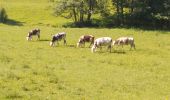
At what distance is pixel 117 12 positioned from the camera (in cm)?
6500

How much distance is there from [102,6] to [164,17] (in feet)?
39.8

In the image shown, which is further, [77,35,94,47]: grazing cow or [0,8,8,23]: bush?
[0,8,8,23]: bush

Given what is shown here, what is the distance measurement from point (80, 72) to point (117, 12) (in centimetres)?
4180

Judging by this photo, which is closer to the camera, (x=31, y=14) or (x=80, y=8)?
(x=80, y=8)

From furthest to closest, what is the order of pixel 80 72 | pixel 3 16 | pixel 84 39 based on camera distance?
pixel 3 16, pixel 84 39, pixel 80 72

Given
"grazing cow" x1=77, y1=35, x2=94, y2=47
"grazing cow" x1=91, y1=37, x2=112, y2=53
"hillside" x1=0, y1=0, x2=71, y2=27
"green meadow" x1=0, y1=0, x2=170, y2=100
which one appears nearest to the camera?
"green meadow" x1=0, y1=0, x2=170, y2=100

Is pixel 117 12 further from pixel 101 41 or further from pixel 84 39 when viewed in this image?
pixel 101 41

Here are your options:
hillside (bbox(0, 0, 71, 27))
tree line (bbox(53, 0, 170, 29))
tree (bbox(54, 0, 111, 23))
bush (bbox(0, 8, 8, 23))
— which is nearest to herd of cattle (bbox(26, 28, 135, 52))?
tree line (bbox(53, 0, 170, 29))

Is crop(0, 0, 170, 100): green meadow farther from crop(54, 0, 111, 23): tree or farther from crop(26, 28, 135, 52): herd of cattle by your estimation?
crop(54, 0, 111, 23): tree

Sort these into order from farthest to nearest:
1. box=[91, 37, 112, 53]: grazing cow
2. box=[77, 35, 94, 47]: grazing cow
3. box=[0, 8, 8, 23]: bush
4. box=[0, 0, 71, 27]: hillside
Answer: box=[0, 8, 8, 23]: bush
box=[0, 0, 71, 27]: hillside
box=[77, 35, 94, 47]: grazing cow
box=[91, 37, 112, 53]: grazing cow

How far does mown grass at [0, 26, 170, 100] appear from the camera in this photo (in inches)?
748

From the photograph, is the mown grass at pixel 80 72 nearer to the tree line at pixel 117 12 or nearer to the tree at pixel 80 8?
the tree line at pixel 117 12

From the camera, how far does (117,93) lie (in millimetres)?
19344

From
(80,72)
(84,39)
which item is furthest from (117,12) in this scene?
(80,72)
